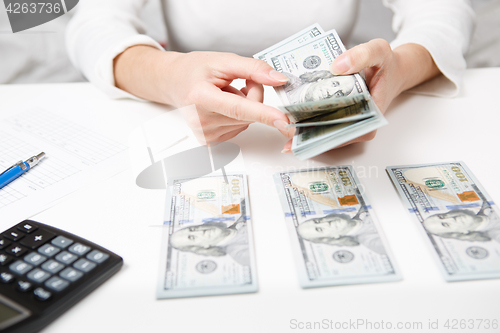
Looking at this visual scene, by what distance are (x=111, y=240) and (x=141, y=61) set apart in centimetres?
51

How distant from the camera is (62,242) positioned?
1.84ft

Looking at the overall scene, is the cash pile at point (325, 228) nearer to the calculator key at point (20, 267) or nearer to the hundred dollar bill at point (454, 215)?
the hundred dollar bill at point (454, 215)

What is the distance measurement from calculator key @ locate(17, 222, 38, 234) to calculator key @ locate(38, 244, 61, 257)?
0.05 m

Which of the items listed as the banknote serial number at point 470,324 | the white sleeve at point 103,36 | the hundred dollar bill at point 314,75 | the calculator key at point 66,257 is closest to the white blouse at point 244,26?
the white sleeve at point 103,36

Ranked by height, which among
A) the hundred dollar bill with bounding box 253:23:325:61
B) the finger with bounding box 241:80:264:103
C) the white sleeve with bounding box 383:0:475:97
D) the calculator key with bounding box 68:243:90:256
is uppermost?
the white sleeve with bounding box 383:0:475:97

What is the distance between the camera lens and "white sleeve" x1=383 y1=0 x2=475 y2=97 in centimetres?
97

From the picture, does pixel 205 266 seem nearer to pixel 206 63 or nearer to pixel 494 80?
pixel 206 63

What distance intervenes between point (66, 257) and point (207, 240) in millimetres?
201

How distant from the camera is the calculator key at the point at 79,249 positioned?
0.55 metres

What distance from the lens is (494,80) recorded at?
101 cm

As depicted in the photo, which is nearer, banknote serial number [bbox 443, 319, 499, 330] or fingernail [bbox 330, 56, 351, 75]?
banknote serial number [bbox 443, 319, 499, 330]
